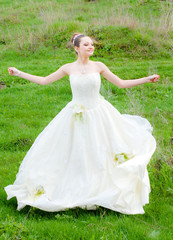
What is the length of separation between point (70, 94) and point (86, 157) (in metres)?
4.85

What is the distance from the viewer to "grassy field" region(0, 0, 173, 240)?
3564mm

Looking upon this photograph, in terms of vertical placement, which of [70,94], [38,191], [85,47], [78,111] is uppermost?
[85,47]

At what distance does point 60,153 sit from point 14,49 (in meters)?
9.08

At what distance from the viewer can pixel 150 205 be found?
3.95 metres

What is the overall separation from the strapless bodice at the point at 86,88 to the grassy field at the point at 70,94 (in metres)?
1.31

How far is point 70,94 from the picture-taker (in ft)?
28.7

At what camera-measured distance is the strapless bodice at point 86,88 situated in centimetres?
419

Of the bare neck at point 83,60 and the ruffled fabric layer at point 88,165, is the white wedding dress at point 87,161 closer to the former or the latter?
the ruffled fabric layer at point 88,165

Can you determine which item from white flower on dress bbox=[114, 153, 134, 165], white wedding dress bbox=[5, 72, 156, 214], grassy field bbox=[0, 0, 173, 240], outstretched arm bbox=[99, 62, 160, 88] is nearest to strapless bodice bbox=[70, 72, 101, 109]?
white wedding dress bbox=[5, 72, 156, 214]

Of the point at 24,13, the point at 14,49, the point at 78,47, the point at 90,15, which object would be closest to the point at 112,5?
the point at 90,15

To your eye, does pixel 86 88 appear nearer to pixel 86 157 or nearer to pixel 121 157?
pixel 86 157

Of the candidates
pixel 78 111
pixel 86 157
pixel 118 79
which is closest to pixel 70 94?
pixel 118 79

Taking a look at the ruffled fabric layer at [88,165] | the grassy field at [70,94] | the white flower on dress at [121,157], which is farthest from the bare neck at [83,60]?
the grassy field at [70,94]

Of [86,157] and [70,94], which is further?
[70,94]
